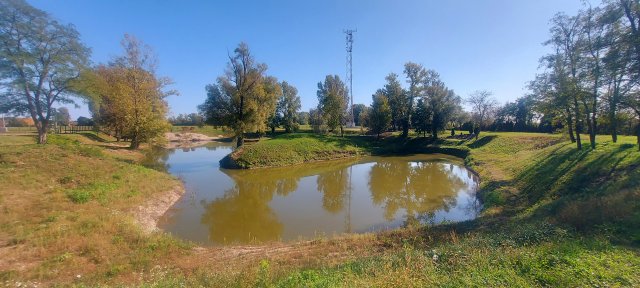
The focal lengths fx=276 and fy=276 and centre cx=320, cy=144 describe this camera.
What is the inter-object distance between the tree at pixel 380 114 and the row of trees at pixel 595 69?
23845 mm

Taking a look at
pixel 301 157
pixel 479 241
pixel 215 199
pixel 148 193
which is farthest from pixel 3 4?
pixel 479 241

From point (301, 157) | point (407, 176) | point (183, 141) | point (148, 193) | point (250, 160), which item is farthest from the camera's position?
point (183, 141)

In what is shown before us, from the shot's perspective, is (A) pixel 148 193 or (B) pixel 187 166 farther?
(B) pixel 187 166

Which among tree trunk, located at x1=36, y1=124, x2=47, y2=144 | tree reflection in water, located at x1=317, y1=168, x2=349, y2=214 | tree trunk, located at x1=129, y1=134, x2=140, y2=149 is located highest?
tree trunk, located at x1=36, y1=124, x2=47, y2=144

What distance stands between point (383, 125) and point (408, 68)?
975 cm

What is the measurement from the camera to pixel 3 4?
58.0 ft

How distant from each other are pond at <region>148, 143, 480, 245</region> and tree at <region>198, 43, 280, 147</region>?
19.3 feet

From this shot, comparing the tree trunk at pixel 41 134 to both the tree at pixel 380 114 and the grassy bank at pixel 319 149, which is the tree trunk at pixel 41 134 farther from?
the tree at pixel 380 114

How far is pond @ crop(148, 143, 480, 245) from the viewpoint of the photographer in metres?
11.9

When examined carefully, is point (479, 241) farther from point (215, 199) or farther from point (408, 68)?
point (408, 68)

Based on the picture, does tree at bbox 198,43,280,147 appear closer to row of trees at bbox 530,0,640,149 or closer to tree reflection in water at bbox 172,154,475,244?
tree reflection in water at bbox 172,154,475,244

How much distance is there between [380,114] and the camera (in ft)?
143

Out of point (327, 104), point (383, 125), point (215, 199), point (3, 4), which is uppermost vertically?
point (3, 4)

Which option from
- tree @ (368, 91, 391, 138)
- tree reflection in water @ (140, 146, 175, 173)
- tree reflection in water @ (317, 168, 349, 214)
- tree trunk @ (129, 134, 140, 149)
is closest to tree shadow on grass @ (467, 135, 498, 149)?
tree @ (368, 91, 391, 138)
